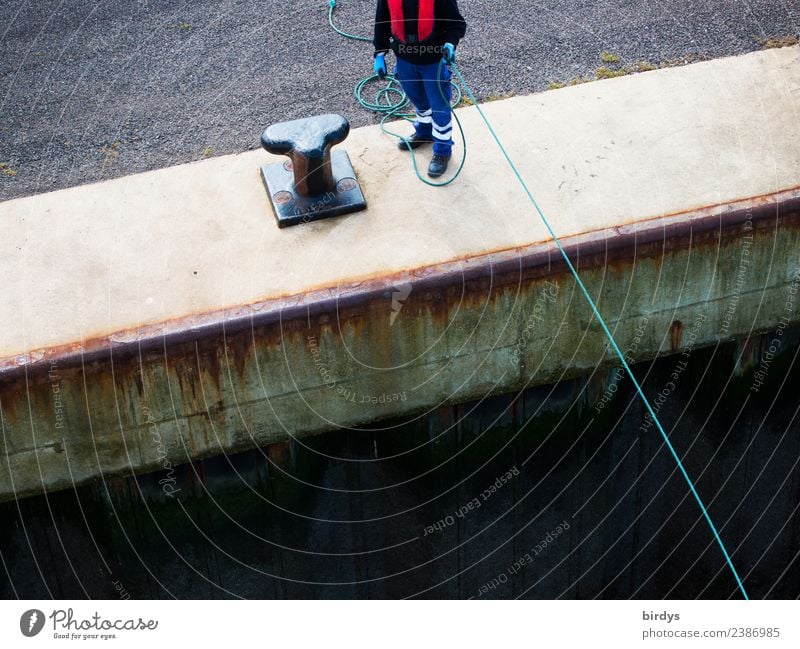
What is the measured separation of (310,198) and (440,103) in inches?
32.4

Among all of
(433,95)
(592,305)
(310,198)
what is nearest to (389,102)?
(433,95)

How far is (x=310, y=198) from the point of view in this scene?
18.4 ft

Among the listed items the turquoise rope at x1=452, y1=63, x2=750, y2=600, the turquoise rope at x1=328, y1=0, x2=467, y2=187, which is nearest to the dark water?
the turquoise rope at x1=452, y1=63, x2=750, y2=600

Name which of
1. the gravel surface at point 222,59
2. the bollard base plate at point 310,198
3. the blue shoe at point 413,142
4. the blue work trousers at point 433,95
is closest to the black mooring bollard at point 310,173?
the bollard base plate at point 310,198

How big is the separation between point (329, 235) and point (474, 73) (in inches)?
70.5

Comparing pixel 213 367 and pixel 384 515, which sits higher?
pixel 213 367

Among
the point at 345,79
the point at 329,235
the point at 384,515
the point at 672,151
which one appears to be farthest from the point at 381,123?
the point at 384,515

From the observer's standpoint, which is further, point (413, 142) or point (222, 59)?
point (222, 59)

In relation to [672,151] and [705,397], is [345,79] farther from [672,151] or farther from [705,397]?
[705,397]

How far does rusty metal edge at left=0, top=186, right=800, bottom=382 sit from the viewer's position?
485cm

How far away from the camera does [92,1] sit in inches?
300

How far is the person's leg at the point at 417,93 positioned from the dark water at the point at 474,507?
1.53m

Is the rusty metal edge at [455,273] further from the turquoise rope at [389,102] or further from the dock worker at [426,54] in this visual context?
the turquoise rope at [389,102]

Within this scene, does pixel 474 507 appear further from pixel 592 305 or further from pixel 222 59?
pixel 222 59
